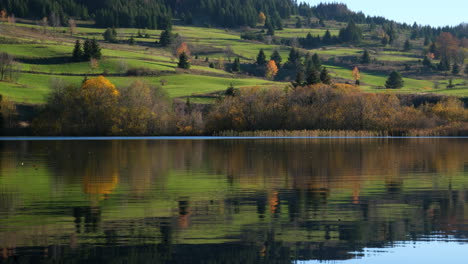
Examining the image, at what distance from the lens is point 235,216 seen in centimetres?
2111

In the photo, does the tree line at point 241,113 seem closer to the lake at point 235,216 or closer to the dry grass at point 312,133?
the dry grass at point 312,133

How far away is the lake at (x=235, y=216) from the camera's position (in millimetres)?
15961

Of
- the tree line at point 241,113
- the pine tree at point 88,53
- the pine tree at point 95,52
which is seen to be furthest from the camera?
the pine tree at point 88,53

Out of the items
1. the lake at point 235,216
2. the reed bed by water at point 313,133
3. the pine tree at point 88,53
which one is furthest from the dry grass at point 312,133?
the pine tree at point 88,53

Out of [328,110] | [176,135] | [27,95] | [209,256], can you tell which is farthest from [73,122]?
[209,256]

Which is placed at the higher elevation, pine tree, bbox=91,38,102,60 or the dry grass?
pine tree, bbox=91,38,102,60

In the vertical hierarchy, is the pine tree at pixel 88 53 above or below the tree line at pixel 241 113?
above

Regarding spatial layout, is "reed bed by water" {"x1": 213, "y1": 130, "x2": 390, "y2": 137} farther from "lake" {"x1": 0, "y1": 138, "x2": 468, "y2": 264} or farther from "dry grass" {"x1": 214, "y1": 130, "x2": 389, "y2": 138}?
"lake" {"x1": 0, "y1": 138, "x2": 468, "y2": 264}

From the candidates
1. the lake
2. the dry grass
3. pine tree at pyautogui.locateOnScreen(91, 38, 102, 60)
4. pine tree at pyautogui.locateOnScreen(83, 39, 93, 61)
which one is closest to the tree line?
the dry grass

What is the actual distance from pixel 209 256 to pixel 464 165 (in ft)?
105

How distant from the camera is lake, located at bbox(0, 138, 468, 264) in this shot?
52.4 feet

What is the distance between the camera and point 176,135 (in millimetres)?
116062

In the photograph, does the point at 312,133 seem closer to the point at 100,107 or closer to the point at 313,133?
the point at 313,133

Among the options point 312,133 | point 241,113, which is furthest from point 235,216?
point 241,113
